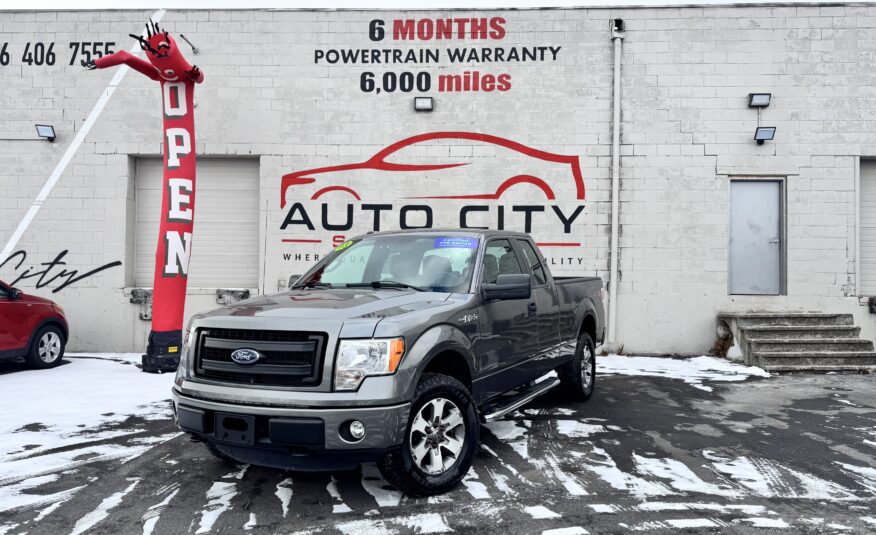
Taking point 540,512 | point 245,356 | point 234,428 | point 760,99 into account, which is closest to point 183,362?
point 245,356

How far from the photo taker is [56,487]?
4129mm

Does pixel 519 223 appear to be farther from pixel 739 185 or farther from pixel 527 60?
pixel 739 185

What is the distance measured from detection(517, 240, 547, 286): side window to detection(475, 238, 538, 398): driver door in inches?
9.9

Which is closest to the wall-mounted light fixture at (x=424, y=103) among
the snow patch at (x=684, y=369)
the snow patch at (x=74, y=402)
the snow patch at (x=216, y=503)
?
the snow patch at (x=684, y=369)

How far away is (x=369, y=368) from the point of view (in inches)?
140

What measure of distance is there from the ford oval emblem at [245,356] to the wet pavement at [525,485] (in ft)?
2.97

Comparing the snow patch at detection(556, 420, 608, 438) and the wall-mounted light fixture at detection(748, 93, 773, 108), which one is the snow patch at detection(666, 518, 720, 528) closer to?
the snow patch at detection(556, 420, 608, 438)

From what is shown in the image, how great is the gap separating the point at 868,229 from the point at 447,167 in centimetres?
761

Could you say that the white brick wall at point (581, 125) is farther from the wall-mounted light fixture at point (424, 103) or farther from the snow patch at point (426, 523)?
the snow patch at point (426, 523)

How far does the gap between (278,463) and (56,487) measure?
1.78 m

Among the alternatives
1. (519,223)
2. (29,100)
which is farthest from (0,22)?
(519,223)

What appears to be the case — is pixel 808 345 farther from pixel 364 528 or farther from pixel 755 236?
pixel 364 528

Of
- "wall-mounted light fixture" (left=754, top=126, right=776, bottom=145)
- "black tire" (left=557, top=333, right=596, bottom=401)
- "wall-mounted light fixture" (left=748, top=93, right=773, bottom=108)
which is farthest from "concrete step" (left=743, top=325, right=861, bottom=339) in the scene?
"black tire" (left=557, top=333, right=596, bottom=401)

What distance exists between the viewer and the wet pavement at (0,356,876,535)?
3.52 meters
